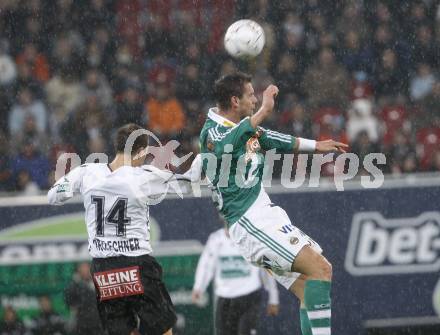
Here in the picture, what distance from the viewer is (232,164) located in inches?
311

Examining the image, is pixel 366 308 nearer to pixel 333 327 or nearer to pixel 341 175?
pixel 333 327

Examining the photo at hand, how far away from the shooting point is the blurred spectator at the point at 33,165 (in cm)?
1277

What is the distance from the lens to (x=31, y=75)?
14.0 m

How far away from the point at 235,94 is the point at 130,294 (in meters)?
1.81

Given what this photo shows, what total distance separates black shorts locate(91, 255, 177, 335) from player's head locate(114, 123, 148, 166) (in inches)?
31.6

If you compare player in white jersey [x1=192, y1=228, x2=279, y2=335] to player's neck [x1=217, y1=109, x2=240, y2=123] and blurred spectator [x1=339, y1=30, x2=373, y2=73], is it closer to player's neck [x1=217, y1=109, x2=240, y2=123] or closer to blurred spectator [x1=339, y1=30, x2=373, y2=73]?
player's neck [x1=217, y1=109, x2=240, y2=123]

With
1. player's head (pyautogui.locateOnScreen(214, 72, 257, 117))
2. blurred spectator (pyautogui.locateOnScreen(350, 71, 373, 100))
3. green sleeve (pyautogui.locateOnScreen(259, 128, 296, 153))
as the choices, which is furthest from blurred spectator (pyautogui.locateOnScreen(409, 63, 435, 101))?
player's head (pyautogui.locateOnScreen(214, 72, 257, 117))

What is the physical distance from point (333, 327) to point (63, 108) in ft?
15.6

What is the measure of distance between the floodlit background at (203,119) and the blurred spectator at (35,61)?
0.07 feet

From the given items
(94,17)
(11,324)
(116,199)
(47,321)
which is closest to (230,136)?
(116,199)

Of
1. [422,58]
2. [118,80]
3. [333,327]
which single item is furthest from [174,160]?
[422,58]

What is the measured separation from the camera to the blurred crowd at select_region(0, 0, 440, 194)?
43.9ft

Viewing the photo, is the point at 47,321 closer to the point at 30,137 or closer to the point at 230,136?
the point at 30,137

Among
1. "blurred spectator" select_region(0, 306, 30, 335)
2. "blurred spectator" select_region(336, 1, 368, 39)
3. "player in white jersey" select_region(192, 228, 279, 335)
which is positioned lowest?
"blurred spectator" select_region(0, 306, 30, 335)
